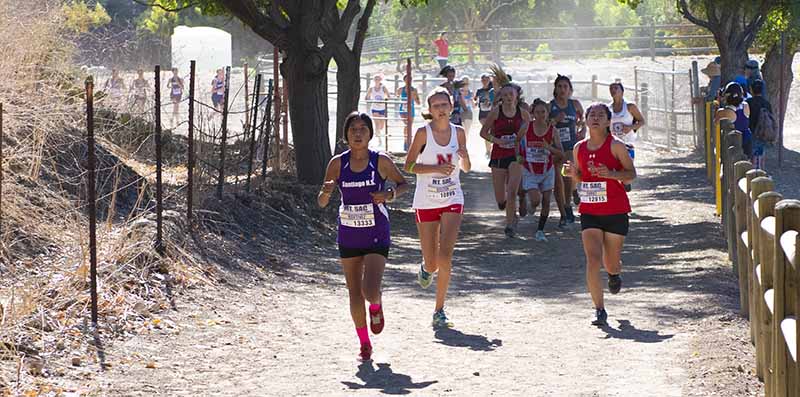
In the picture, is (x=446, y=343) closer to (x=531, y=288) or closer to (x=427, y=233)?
(x=427, y=233)

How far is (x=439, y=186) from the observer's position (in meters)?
9.40

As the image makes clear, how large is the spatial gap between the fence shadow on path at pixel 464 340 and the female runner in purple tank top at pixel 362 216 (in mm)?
807

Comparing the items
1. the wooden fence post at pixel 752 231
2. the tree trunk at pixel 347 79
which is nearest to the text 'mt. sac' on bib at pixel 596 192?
the wooden fence post at pixel 752 231

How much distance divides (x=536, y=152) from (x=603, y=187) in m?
5.16

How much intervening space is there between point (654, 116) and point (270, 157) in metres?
16.6

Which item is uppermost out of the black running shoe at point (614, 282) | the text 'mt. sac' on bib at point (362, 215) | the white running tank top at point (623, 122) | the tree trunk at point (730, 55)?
the tree trunk at point (730, 55)

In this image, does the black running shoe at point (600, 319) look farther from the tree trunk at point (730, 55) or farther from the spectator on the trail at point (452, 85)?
the tree trunk at point (730, 55)

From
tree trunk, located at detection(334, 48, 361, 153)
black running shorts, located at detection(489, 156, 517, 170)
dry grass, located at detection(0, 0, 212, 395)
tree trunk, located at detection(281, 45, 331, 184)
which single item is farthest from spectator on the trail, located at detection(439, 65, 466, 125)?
dry grass, located at detection(0, 0, 212, 395)

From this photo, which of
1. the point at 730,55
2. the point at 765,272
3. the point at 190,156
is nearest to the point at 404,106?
the point at 730,55

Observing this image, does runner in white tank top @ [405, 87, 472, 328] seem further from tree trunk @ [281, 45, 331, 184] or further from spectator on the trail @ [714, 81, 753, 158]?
tree trunk @ [281, 45, 331, 184]

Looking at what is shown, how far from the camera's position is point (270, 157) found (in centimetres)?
1889

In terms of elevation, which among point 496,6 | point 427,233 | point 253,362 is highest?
point 496,6

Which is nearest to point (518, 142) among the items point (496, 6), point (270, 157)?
point (270, 157)

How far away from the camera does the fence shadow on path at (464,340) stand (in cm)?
889
